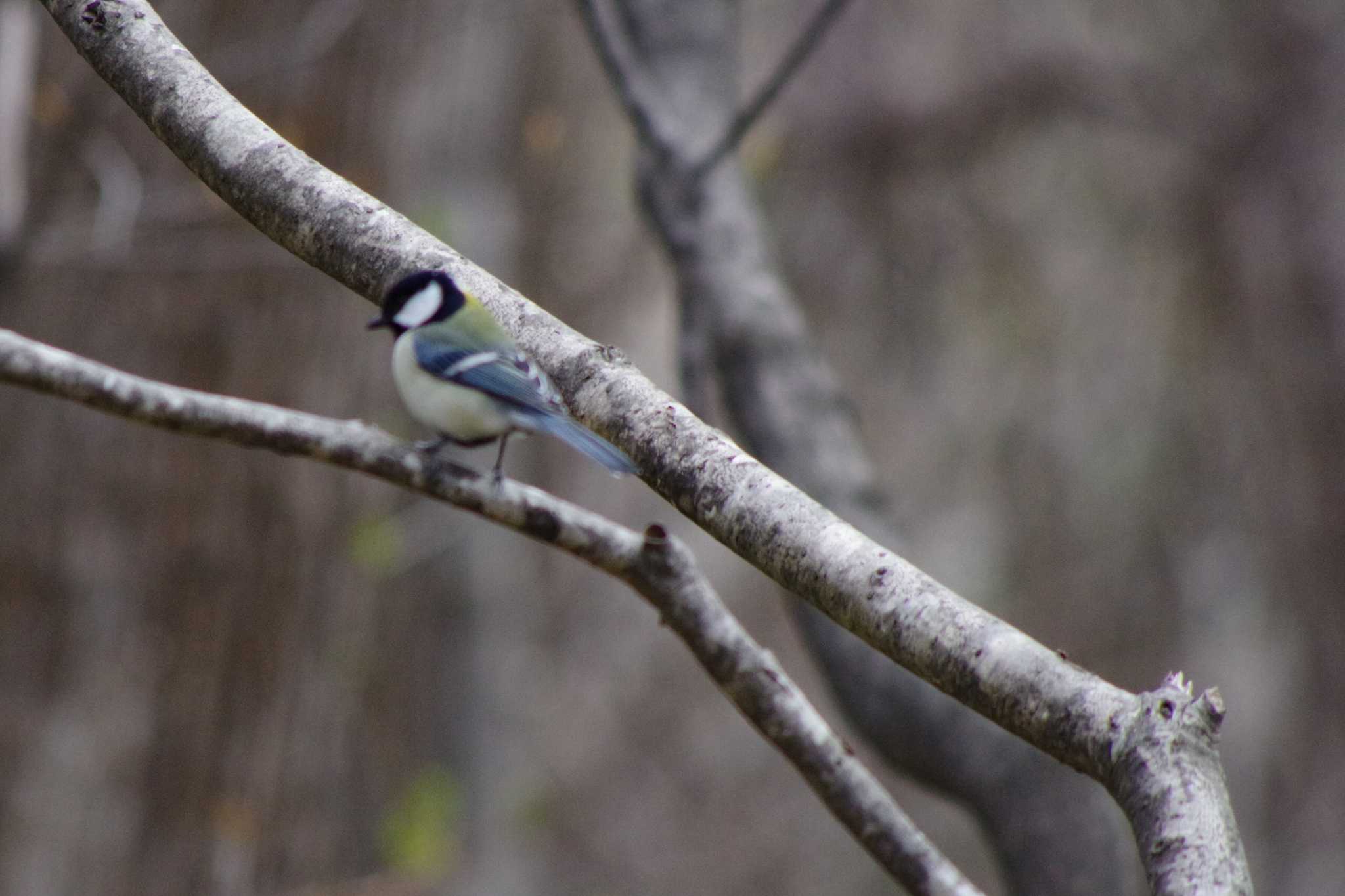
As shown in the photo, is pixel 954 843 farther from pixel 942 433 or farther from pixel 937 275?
pixel 937 275

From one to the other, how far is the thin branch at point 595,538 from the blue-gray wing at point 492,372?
197mm

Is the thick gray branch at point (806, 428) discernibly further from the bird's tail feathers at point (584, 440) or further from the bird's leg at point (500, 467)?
the bird's tail feathers at point (584, 440)

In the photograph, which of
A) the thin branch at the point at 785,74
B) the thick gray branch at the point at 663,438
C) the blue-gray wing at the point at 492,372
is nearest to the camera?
the thick gray branch at the point at 663,438

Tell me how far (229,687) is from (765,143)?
3285 millimetres

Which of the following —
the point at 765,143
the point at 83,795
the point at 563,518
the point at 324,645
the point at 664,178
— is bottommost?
the point at 83,795

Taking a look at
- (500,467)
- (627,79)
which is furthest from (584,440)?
(627,79)

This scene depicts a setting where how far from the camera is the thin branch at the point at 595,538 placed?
1.82 m

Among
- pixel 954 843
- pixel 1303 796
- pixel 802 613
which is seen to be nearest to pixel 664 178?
pixel 802 613

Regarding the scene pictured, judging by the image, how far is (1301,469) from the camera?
5848mm

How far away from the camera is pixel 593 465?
6.50 metres

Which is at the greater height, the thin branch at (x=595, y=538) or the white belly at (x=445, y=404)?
the white belly at (x=445, y=404)

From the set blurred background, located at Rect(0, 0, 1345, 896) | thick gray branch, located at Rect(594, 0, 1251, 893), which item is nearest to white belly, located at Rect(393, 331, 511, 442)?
thick gray branch, located at Rect(594, 0, 1251, 893)

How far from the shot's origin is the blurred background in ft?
13.4

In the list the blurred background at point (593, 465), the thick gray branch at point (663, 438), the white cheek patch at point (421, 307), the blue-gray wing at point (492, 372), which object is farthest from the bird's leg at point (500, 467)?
the blurred background at point (593, 465)
